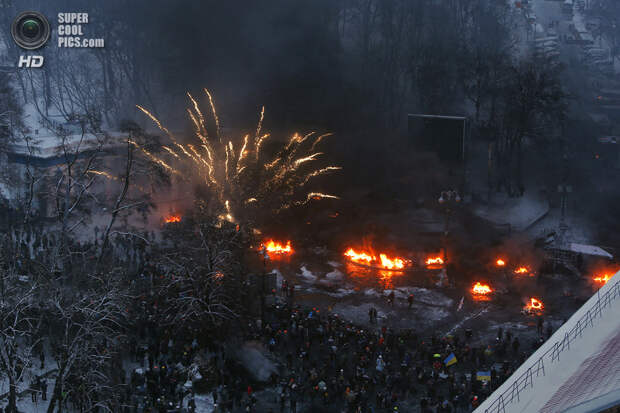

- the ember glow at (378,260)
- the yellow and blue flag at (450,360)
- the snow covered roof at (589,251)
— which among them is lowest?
the ember glow at (378,260)

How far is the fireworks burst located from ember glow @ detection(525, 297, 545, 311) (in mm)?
8054

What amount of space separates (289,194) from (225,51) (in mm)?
13180

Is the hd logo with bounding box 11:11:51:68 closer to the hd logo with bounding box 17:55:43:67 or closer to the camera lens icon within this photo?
the camera lens icon

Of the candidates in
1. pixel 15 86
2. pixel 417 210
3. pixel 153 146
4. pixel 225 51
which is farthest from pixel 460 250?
pixel 15 86

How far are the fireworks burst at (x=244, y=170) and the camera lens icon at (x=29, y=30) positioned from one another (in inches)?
250

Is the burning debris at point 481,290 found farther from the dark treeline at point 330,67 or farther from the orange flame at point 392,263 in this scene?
the dark treeline at point 330,67

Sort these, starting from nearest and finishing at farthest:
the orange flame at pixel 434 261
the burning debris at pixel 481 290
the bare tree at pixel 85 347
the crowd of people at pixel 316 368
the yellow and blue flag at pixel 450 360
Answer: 1. the bare tree at pixel 85 347
2. the crowd of people at pixel 316 368
3. the yellow and blue flag at pixel 450 360
4. the burning debris at pixel 481 290
5. the orange flame at pixel 434 261

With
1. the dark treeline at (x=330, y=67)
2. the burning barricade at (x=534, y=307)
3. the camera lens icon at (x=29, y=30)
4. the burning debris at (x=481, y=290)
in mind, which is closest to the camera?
the burning barricade at (x=534, y=307)

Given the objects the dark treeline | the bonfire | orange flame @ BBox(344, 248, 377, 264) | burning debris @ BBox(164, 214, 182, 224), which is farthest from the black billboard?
burning debris @ BBox(164, 214, 182, 224)

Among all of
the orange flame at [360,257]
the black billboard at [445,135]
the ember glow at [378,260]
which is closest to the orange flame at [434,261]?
the ember glow at [378,260]

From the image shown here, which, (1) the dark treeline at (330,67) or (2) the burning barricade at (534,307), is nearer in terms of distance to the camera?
(2) the burning barricade at (534,307)

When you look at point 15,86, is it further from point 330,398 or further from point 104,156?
point 330,398

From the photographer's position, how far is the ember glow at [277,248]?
90.2 ft

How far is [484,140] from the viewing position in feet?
132
